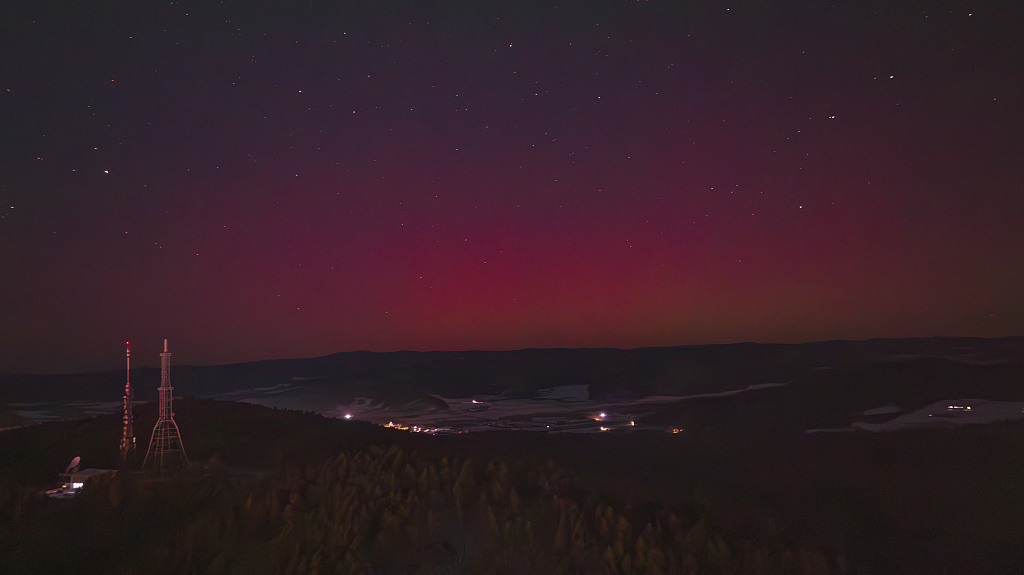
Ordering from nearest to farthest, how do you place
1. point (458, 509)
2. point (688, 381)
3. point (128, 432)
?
point (458, 509) → point (128, 432) → point (688, 381)

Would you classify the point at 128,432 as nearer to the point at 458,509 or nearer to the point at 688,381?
the point at 458,509

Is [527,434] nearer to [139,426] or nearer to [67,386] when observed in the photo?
[139,426]

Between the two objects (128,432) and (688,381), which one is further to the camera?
(688,381)

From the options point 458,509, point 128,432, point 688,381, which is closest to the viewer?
point 458,509

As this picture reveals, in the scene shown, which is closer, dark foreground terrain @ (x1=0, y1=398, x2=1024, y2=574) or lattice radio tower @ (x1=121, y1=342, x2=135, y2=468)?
dark foreground terrain @ (x1=0, y1=398, x2=1024, y2=574)

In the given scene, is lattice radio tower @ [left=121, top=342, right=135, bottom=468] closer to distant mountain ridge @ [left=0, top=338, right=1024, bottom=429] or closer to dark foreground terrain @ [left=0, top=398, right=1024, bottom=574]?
dark foreground terrain @ [left=0, top=398, right=1024, bottom=574]

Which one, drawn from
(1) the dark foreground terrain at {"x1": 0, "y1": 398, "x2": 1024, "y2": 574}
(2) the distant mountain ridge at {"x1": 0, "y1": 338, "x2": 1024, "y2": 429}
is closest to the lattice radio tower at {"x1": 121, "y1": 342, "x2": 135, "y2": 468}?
(1) the dark foreground terrain at {"x1": 0, "y1": 398, "x2": 1024, "y2": 574}

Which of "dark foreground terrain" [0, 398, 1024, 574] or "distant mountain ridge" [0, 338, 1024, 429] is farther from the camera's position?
"distant mountain ridge" [0, 338, 1024, 429]

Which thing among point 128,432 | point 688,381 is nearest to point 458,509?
point 128,432
